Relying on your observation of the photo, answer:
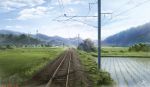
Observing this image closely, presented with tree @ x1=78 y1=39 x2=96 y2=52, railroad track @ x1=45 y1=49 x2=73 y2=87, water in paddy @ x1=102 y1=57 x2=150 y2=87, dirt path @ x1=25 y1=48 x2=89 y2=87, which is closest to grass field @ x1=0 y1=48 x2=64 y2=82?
dirt path @ x1=25 y1=48 x2=89 y2=87

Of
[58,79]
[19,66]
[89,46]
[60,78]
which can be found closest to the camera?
[58,79]

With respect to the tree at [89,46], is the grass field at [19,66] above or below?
below

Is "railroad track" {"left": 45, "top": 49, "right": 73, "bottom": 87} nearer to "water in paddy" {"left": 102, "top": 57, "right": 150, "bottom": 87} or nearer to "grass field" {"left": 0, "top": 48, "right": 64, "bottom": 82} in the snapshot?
"grass field" {"left": 0, "top": 48, "right": 64, "bottom": 82}

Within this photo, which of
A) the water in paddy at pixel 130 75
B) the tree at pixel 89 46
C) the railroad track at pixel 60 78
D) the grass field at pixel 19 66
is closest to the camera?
the railroad track at pixel 60 78

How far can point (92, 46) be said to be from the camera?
119 metres

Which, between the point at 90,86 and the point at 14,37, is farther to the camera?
the point at 14,37

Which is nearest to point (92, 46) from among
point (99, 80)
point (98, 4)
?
point (98, 4)

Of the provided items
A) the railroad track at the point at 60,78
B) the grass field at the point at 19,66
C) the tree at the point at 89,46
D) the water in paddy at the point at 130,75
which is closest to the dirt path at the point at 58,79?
the railroad track at the point at 60,78

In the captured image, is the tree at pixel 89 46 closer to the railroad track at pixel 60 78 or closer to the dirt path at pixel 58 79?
the railroad track at pixel 60 78

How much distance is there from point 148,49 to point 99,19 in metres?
69.7

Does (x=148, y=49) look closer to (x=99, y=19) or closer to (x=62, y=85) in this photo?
(x=99, y=19)

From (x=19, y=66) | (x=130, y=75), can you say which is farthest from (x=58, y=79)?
(x=19, y=66)

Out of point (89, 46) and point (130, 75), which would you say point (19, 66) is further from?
point (89, 46)

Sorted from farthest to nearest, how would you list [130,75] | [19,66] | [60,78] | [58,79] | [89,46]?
[89,46], [19,66], [130,75], [60,78], [58,79]
